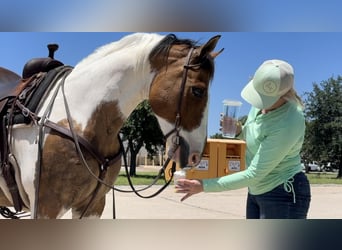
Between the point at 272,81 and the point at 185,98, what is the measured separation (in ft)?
1.73

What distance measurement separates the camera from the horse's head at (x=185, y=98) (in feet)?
7.72

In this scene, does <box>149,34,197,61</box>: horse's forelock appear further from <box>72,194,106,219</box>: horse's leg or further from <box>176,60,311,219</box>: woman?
<box>72,194,106,219</box>: horse's leg

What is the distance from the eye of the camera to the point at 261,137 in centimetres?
213

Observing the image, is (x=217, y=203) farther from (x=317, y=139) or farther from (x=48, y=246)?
(x=317, y=139)

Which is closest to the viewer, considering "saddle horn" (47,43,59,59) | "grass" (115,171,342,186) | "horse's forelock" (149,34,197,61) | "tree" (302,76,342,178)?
"horse's forelock" (149,34,197,61)

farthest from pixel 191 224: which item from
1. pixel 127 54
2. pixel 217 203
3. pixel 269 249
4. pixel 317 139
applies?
pixel 317 139

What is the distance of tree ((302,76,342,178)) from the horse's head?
24.6 meters

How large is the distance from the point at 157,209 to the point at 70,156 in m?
5.62

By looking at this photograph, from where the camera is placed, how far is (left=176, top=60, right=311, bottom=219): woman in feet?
6.66

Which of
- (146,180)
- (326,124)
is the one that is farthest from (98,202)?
(326,124)

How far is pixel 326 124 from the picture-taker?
1062 inches

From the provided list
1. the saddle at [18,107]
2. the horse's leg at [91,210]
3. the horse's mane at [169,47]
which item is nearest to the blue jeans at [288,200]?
the horse's mane at [169,47]

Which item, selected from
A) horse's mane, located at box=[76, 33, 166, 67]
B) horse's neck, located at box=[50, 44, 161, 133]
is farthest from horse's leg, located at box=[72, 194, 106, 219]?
horse's mane, located at box=[76, 33, 166, 67]

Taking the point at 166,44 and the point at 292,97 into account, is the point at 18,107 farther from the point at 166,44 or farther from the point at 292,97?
the point at 292,97
